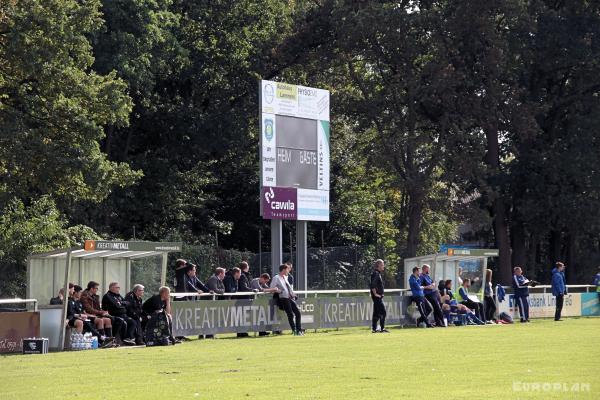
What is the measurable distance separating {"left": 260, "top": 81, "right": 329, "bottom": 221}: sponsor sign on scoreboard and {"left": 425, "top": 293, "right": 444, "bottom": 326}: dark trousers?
378 centimetres

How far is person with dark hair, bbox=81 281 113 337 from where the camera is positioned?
24.0m

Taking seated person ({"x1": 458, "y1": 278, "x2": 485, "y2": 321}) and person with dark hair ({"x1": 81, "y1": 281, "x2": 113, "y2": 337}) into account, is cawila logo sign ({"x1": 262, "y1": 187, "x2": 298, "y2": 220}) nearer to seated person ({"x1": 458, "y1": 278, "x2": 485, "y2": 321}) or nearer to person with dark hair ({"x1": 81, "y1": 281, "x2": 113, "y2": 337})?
seated person ({"x1": 458, "y1": 278, "x2": 485, "y2": 321})

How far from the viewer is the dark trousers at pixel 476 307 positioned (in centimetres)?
3528

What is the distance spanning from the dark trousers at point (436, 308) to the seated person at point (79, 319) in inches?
451

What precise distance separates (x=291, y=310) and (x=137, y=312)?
485 cm

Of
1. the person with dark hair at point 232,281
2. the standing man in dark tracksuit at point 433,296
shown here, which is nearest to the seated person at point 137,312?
the person with dark hair at point 232,281

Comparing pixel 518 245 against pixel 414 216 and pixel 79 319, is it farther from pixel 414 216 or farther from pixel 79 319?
pixel 79 319

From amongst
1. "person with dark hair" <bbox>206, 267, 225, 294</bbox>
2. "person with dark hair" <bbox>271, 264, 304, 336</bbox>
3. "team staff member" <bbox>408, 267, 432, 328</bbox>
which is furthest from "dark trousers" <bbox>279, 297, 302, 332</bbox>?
"team staff member" <bbox>408, 267, 432, 328</bbox>

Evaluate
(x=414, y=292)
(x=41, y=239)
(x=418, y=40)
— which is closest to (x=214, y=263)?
(x=41, y=239)

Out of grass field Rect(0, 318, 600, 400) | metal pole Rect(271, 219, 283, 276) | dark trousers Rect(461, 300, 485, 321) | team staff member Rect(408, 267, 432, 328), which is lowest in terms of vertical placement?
grass field Rect(0, 318, 600, 400)

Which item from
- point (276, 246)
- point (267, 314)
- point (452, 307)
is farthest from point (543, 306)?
point (267, 314)

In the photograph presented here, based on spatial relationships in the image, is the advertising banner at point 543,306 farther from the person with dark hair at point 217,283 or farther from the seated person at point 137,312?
the seated person at point 137,312

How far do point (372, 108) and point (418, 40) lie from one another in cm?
353

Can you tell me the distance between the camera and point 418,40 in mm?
49188
